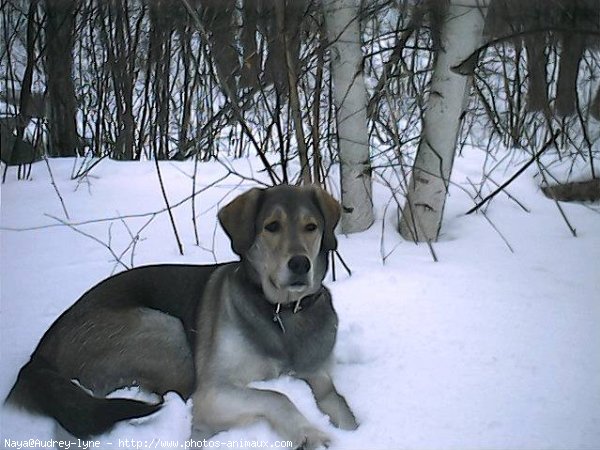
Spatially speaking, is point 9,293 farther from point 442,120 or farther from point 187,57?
point 187,57

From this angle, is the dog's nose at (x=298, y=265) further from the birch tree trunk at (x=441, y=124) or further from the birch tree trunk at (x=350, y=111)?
the birch tree trunk at (x=350, y=111)

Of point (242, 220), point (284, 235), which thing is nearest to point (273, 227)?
point (284, 235)

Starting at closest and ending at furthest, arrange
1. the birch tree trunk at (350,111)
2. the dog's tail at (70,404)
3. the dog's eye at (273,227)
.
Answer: the dog's tail at (70,404) → the dog's eye at (273,227) → the birch tree trunk at (350,111)

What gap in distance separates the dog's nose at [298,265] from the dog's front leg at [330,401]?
56 centimetres

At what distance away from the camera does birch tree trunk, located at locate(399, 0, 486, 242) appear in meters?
4.46

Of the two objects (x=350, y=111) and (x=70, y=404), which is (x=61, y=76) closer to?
(x=350, y=111)

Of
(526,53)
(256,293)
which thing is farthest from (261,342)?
(526,53)

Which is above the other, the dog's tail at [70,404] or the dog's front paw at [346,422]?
the dog's tail at [70,404]

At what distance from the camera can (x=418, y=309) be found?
3.85 meters

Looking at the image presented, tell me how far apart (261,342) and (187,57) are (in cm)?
567

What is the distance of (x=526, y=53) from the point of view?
8.26m

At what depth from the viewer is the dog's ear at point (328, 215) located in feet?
10.3

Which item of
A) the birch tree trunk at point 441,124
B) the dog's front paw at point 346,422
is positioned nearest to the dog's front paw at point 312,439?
the dog's front paw at point 346,422

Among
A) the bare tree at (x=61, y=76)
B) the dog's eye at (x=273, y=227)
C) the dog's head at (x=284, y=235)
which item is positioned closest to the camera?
the dog's head at (x=284, y=235)
